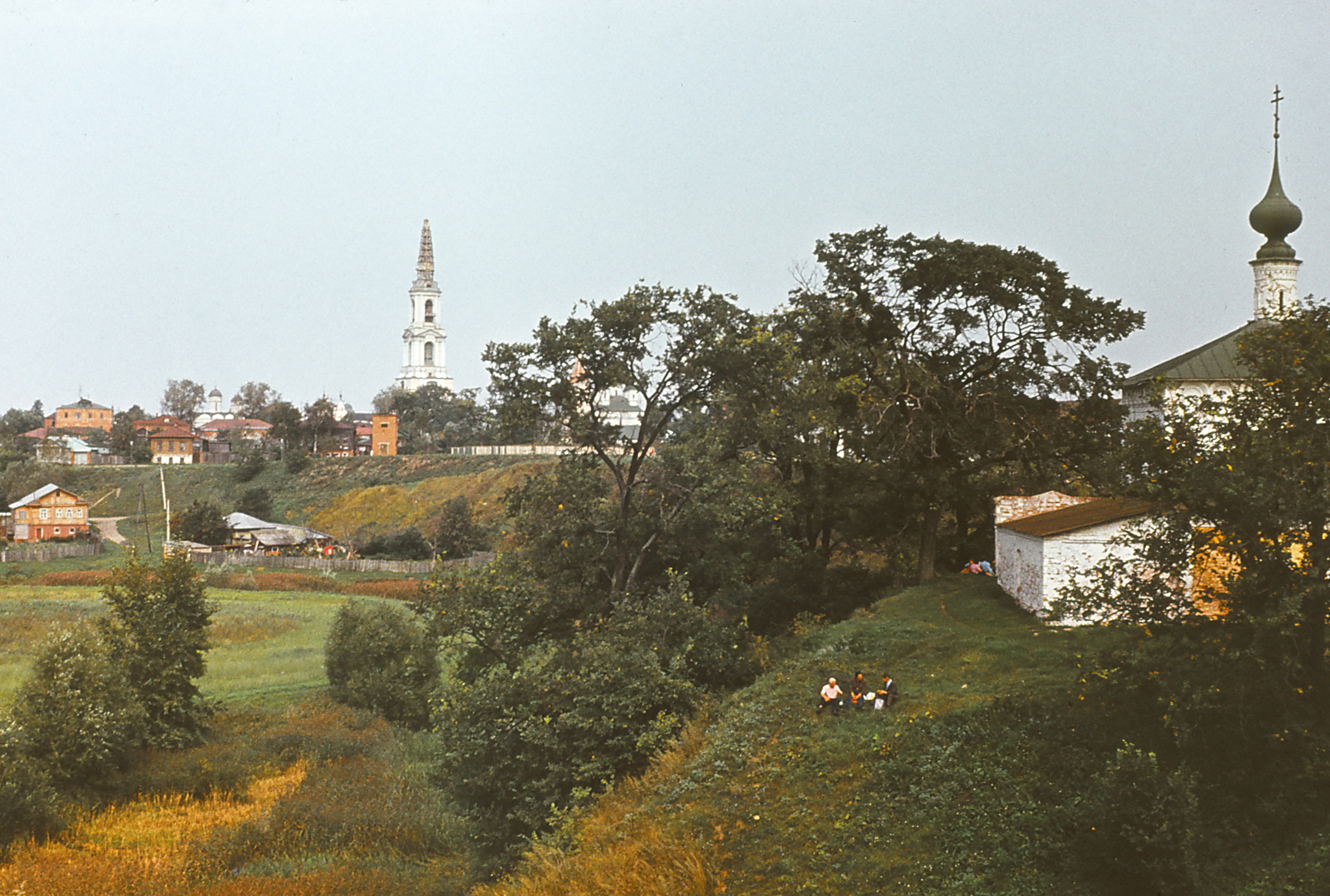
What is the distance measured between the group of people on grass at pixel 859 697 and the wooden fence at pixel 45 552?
67370 millimetres

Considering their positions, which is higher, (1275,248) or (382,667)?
(1275,248)

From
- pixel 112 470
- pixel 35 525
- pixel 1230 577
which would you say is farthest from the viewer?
pixel 112 470

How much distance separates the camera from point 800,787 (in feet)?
52.4

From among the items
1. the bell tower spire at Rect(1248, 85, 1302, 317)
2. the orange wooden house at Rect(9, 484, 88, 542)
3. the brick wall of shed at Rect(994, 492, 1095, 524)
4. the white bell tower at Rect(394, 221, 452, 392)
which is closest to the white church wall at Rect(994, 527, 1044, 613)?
the brick wall of shed at Rect(994, 492, 1095, 524)

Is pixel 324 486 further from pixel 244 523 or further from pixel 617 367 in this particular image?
pixel 617 367

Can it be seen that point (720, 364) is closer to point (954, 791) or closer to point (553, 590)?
point (553, 590)

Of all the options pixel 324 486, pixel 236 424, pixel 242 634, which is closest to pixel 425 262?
pixel 236 424

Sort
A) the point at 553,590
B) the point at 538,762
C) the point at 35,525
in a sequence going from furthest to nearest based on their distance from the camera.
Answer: the point at 35,525, the point at 553,590, the point at 538,762

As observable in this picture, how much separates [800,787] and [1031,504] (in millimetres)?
14770

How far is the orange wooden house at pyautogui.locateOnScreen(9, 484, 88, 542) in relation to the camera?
80.8m

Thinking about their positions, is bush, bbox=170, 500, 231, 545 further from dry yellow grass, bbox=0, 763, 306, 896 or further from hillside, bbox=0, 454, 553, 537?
dry yellow grass, bbox=0, 763, 306, 896

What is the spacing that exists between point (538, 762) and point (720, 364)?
402 inches

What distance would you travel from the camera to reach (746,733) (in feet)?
61.2

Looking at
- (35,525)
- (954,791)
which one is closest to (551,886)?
(954,791)
